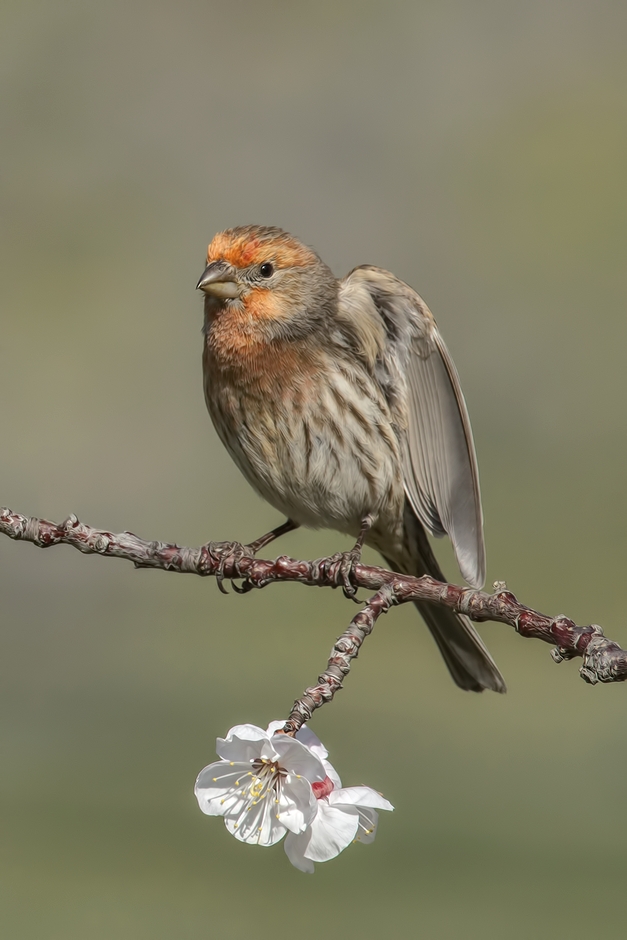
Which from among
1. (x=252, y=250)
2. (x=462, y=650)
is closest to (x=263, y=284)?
(x=252, y=250)

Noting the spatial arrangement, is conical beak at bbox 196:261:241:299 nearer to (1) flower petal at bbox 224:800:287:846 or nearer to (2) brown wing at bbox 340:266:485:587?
(2) brown wing at bbox 340:266:485:587

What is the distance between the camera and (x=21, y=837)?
909 cm

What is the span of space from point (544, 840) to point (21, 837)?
4396 mm

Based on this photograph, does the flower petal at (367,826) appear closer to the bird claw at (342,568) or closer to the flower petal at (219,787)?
the flower petal at (219,787)

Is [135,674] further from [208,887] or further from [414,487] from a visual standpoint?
[414,487]

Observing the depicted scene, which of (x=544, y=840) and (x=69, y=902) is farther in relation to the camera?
(x=544, y=840)

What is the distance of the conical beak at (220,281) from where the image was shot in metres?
3.26

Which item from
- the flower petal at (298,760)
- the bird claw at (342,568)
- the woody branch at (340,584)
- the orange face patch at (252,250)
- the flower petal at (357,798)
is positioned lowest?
the flower petal at (357,798)

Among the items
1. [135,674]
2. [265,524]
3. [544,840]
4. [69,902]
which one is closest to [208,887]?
[69,902]

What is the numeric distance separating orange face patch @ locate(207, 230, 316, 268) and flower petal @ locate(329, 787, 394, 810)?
6.08ft

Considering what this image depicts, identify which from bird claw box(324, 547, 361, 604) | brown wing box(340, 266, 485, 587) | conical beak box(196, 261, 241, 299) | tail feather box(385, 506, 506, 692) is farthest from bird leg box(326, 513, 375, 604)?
conical beak box(196, 261, 241, 299)

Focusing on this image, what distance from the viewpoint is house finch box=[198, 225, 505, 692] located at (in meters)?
3.34

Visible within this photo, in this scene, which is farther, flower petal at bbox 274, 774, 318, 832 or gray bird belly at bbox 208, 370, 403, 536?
gray bird belly at bbox 208, 370, 403, 536

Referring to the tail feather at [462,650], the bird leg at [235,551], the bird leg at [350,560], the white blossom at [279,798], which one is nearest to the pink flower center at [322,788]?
the white blossom at [279,798]
